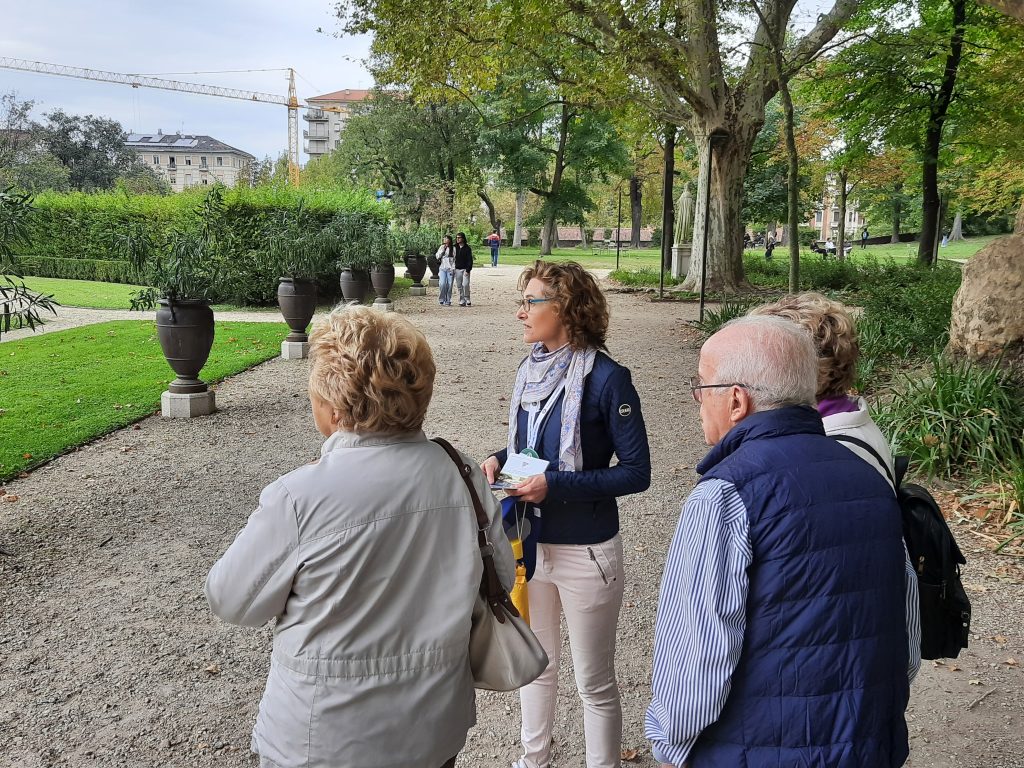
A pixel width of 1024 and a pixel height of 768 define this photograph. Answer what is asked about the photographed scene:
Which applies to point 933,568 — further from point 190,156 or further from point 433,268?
point 190,156

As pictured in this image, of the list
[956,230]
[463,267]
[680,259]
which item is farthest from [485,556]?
[956,230]

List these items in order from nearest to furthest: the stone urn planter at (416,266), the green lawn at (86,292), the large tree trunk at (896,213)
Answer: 1. the green lawn at (86,292)
2. the stone urn planter at (416,266)
3. the large tree trunk at (896,213)

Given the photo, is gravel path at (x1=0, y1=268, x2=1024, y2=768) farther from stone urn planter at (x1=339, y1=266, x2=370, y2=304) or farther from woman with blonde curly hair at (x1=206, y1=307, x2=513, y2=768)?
stone urn planter at (x1=339, y1=266, x2=370, y2=304)

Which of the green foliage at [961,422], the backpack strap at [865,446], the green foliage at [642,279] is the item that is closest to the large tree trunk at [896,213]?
the green foliage at [642,279]

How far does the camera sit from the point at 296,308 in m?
12.0

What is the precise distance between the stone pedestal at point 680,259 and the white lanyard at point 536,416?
22.6 m

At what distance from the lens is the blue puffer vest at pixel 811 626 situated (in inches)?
61.2

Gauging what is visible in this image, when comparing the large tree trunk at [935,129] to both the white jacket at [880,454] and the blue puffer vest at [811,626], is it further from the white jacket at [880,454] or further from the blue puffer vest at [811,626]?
the blue puffer vest at [811,626]

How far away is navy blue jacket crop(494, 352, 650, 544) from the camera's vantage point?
259 cm

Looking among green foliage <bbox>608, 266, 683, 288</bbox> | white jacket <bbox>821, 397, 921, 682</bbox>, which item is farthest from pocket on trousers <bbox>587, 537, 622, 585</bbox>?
green foliage <bbox>608, 266, 683, 288</bbox>

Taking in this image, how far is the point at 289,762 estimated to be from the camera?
1.72 metres

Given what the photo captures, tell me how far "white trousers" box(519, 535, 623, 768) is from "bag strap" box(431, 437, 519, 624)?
2.35 feet

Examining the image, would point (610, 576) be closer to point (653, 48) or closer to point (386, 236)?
point (653, 48)

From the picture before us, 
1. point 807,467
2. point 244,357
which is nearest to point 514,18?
point 244,357
